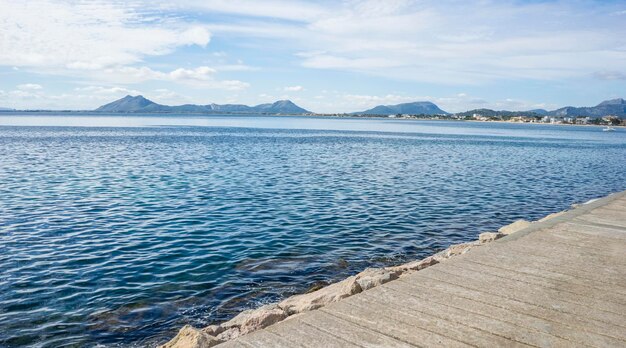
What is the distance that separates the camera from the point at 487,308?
19.0 feet

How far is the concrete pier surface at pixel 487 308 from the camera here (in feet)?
16.2

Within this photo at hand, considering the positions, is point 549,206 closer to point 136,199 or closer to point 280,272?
point 280,272

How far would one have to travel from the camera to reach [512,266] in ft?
25.0

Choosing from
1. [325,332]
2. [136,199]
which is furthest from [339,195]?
[325,332]

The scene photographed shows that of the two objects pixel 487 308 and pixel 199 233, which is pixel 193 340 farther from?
pixel 199 233

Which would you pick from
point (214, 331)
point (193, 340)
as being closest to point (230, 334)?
point (214, 331)

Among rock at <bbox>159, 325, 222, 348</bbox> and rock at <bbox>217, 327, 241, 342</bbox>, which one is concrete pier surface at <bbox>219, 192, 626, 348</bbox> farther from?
rock at <bbox>217, 327, 241, 342</bbox>

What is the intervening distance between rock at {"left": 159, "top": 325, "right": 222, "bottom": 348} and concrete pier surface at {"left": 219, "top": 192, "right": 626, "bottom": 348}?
1224 millimetres

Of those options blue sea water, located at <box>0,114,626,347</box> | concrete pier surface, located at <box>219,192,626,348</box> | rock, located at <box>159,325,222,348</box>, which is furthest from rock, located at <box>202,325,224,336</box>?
concrete pier surface, located at <box>219,192,626,348</box>

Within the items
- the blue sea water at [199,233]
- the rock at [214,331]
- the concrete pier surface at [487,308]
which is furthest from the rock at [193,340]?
the blue sea water at [199,233]

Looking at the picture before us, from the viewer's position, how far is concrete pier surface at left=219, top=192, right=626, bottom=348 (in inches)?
194

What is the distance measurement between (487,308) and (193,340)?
3.73 meters

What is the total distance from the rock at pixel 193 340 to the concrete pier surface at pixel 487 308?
1224 millimetres

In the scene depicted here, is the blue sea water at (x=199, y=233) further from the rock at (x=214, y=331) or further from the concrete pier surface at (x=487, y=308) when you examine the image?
the concrete pier surface at (x=487, y=308)
